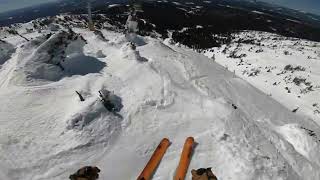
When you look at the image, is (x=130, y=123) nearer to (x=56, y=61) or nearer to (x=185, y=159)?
(x=185, y=159)

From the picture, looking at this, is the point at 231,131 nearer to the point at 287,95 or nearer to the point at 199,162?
the point at 199,162

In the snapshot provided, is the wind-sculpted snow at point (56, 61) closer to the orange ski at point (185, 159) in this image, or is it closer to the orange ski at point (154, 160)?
the orange ski at point (154, 160)

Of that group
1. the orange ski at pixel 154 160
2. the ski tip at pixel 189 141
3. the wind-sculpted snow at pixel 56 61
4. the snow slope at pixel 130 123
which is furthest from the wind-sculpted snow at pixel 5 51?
the ski tip at pixel 189 141

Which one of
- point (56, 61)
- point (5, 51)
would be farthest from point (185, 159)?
point (5, 51)

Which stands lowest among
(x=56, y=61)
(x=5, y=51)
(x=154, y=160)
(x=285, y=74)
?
(x=285, y=74)

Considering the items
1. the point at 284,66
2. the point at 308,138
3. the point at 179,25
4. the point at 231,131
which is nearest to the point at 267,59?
the point at 284,66

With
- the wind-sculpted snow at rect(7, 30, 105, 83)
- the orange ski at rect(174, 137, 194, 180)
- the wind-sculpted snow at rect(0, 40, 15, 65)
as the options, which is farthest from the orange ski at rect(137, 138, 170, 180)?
the wind-sculpted snow at rect(0, 40, 15, 65)
